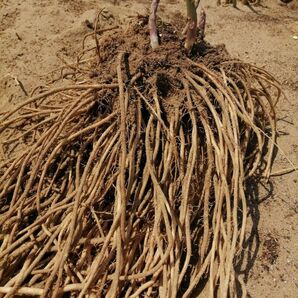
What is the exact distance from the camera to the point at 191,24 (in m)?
1.44

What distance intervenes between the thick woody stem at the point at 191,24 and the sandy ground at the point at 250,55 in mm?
340

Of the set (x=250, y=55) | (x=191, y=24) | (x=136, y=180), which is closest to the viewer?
(x=136, y=180)

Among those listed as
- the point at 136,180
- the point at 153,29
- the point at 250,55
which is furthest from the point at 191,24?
the point at 250,55

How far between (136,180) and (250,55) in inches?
48.4

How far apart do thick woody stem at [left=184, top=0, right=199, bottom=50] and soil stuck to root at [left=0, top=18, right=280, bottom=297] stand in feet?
0.12

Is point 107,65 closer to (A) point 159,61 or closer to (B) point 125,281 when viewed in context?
(A) point 159,61

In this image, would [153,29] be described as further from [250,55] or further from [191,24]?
[250,55]

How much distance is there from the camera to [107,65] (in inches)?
57.1

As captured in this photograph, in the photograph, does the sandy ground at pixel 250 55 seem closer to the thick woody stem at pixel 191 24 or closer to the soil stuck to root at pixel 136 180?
the soil stuck to root at pixel 136 180

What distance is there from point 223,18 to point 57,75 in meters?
1.13

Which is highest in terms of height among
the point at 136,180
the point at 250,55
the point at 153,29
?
the point at 153,29

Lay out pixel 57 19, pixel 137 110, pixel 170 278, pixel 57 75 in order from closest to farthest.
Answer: pixel 170 278 → pixel 137 110 → pixel 57 75 → pixel 57 19

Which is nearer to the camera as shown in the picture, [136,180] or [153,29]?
[136,180]

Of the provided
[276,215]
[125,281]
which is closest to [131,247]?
[125,281]
